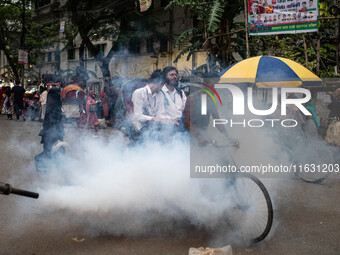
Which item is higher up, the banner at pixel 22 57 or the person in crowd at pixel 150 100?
the banner at pixel 22 57

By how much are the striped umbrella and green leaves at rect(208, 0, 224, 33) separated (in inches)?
71.1

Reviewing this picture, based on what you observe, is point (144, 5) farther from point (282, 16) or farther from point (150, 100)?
point (150, 100)

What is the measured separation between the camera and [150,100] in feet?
16.5

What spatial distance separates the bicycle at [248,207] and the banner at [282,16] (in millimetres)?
7059

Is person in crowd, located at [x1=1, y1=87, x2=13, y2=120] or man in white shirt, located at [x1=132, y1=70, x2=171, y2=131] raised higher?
man in white shirt, located at [x1=132, y1=70, x2=171, y2=131]

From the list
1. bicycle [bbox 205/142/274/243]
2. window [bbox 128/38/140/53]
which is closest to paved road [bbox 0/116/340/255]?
bicycle [bbox 205/142/274/243]

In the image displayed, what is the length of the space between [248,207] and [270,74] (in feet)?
17.0

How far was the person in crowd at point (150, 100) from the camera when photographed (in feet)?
16.2

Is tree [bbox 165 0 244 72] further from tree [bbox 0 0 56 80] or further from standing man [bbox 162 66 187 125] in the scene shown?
tree [bbox 0 0 56 80]

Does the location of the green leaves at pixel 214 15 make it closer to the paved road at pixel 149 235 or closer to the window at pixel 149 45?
the paved road at pixel 149 235

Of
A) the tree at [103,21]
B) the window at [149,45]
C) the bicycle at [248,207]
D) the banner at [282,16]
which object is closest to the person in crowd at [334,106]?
the banner at [282,16]

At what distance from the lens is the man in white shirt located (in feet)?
16.2

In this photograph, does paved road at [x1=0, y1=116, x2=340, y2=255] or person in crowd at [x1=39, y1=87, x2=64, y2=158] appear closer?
paved road at [x1=0, y1=116, x2=340, y2=255]

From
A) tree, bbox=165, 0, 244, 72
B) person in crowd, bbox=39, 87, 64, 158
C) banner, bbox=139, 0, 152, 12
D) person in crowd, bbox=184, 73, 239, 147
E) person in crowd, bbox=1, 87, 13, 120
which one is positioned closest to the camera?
person in crowd, bbox=184, 73, 239, 147
